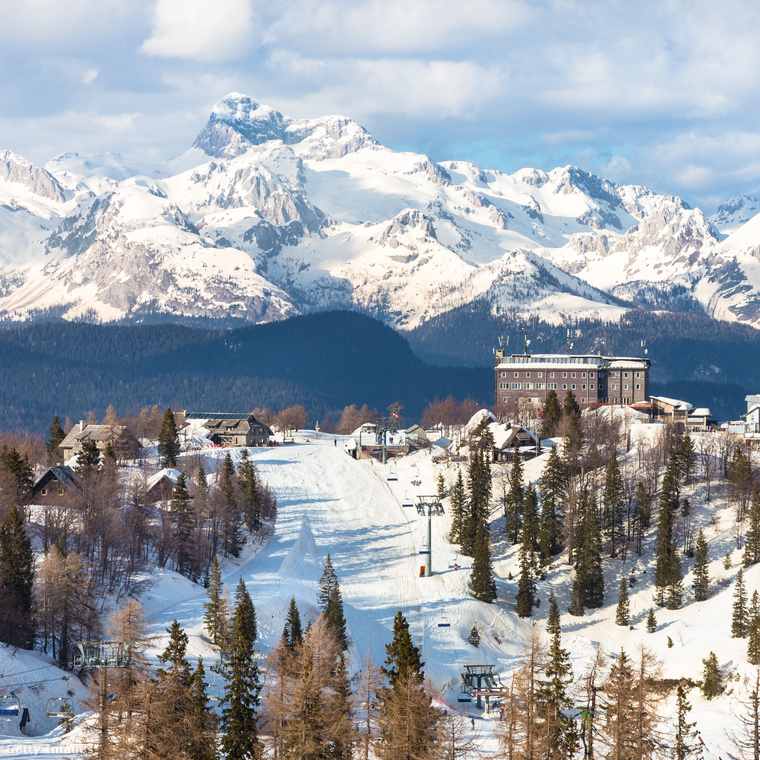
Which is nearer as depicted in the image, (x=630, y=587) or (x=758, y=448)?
(x=630, y=587)

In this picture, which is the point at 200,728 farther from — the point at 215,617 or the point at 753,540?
the point at 753,540

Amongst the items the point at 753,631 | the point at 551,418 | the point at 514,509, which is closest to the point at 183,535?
the point at 514,509

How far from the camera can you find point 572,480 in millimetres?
138000

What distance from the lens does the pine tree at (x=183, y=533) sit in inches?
4446

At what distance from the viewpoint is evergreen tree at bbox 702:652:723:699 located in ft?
302

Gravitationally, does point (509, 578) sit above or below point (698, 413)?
below

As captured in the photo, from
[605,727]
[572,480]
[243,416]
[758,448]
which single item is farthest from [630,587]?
[243,416]

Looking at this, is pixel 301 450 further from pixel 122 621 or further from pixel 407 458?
pixel 122 621

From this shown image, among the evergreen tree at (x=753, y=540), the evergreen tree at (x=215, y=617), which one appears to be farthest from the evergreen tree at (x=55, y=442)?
the evergreen tree at (x=753, y=540)

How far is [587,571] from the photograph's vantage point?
118m

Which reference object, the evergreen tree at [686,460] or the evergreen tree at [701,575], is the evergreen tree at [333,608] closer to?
the evergreen tree at [701,575]

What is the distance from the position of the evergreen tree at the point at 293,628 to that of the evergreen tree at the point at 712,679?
38292 mm

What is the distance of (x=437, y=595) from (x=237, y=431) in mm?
86854

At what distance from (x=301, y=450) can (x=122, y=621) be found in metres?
112
